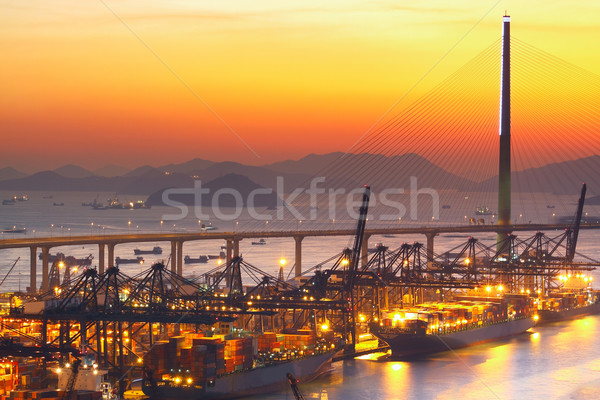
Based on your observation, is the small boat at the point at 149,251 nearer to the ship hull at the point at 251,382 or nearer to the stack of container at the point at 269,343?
the stack of container at the point at 269,343

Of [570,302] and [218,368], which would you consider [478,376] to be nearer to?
[218,368]

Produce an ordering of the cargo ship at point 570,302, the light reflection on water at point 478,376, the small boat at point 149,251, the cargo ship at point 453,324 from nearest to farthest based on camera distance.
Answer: the light reflection on water at point 478,376
the cargo ship at point 453,324
the cargo ship at point 570,302
the small boat at point 149,251

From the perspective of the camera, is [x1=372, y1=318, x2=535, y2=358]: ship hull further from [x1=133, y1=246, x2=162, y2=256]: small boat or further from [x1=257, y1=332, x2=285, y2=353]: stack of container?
[x1=133, y1=246, x2=162, y2=256]: small boat

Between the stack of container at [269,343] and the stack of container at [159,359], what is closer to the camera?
the stack of container at [159,359]

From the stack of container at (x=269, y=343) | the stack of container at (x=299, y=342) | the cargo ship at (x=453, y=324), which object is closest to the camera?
the stack of container at (x=269, y=343)

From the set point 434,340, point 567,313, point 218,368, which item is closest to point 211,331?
point 218,368

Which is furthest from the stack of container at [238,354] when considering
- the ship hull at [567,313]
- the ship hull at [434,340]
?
the ship hull at [567,313]

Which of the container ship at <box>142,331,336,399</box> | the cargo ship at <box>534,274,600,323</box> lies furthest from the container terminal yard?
the cargo ship at <box>534,274,600,323</box>
